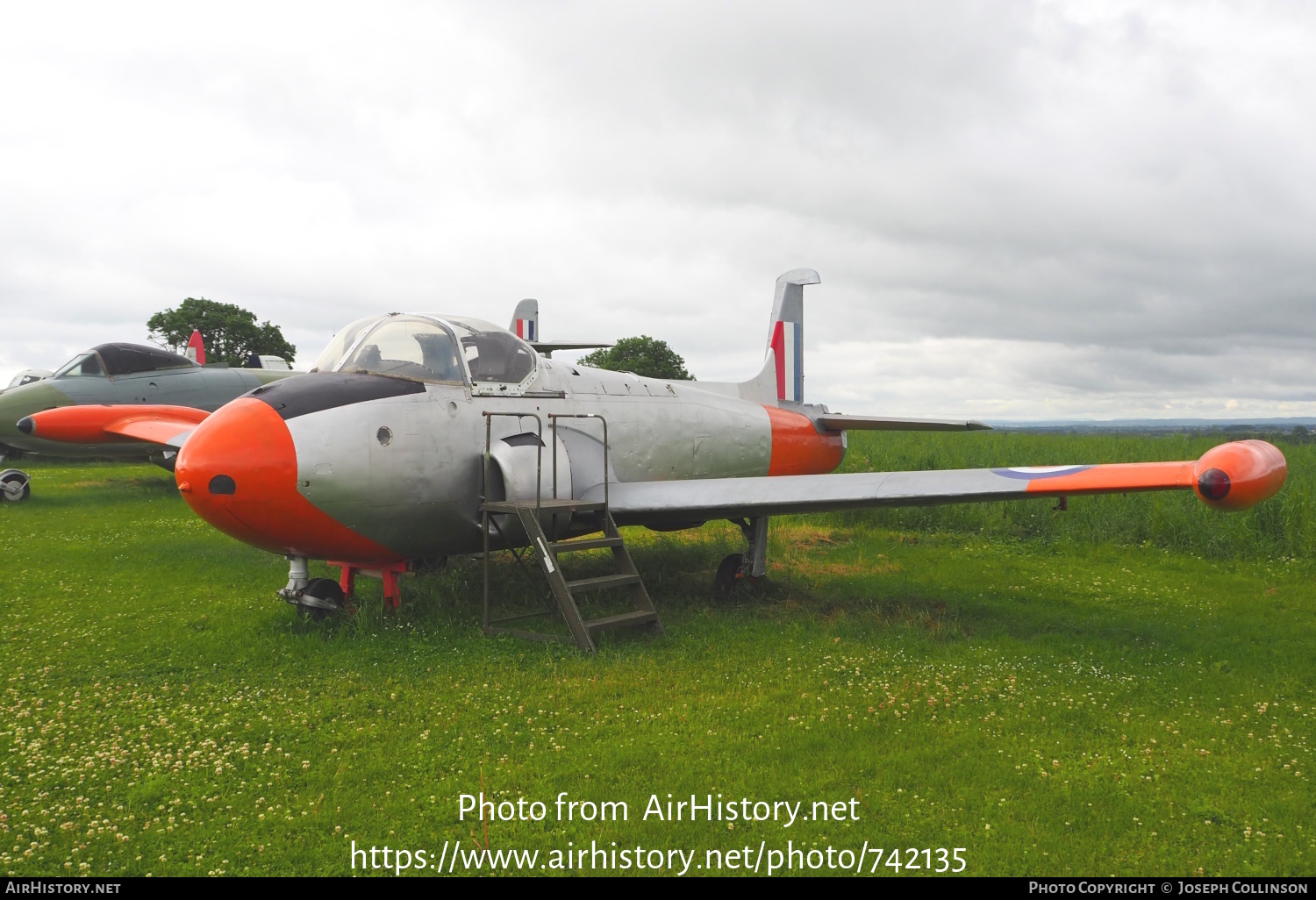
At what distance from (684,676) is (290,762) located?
8.72 ft

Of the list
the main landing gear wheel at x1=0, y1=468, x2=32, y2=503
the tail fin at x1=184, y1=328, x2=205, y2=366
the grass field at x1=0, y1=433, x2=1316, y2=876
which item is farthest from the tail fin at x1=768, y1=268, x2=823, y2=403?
the tail fin at x1=184, y1=328, x2=205, y2=366

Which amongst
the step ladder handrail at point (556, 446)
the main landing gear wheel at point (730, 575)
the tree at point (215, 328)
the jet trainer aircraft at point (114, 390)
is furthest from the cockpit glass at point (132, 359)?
the tree at point (215, 328)

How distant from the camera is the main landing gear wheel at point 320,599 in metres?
7.15

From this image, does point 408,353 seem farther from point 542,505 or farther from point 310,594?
point 310,594

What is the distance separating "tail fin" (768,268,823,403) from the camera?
12664 millimetres

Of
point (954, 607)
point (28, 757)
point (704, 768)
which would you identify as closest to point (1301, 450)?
point (954, 607)

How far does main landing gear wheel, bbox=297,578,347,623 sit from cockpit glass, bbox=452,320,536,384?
235 cm

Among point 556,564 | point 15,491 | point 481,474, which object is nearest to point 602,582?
point 556,564

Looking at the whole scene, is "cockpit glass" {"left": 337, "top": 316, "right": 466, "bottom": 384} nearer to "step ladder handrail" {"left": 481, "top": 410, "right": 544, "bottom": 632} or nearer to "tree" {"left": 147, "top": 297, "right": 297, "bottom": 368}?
"step ladder handrail" {"left": 481, "top": 410, "right": 544, "bottom": 632}

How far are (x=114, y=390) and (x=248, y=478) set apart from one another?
1463cm

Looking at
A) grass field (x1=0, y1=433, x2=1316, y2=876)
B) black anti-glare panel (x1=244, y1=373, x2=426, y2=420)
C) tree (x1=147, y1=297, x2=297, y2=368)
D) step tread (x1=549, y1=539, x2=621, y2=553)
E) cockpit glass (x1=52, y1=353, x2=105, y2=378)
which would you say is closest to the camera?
grass field (x1=0, y1=433, x2=1316, y2=876)

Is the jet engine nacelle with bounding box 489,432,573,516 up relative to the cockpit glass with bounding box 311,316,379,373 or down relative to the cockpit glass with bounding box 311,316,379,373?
down
